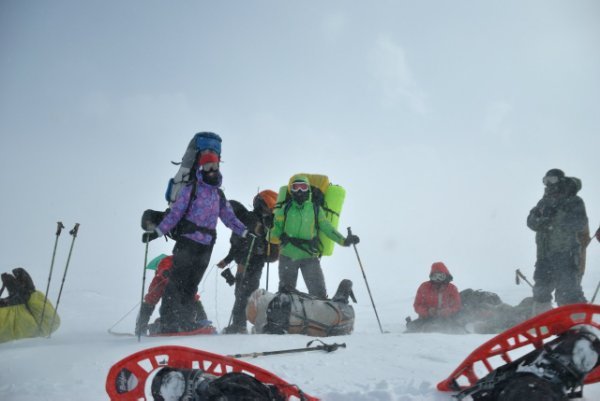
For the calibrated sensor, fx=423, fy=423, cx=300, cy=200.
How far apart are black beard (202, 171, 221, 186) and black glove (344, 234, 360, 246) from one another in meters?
2.51

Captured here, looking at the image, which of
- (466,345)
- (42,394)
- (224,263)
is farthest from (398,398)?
(224,263)

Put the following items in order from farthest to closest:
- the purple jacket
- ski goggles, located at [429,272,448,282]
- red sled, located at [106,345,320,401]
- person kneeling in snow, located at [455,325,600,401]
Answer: ski goggles, located at [429,272,448,282] < the purple jacket < red sled, located at [106,345,320,401] < person kneeling in snow, located at [455,325,600,401]

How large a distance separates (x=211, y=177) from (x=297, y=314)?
84.2 inches

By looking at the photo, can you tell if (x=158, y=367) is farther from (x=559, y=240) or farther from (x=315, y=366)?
(x=559, y=240)

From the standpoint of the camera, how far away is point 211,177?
553 centimetres

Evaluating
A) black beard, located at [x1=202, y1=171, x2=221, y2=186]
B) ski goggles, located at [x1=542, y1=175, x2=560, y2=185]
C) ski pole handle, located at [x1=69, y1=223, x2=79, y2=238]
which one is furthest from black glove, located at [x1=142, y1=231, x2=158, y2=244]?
ski goggles, located at [x1=542, y1=175, x2=560, y2=185]

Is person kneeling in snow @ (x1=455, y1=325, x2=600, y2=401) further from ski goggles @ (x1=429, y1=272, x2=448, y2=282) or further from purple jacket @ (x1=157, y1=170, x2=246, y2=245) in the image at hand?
ski goggles @ (x1=429, y1=272, x2=448, y2=282)

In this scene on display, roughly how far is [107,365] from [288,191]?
4.51m

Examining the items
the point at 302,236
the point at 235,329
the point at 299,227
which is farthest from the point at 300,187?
the point at 235,329

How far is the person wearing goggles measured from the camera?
684cm

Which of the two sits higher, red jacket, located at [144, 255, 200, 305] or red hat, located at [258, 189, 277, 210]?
red hat, located at [258, 189, 277, 210]

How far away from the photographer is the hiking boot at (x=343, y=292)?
6.23m

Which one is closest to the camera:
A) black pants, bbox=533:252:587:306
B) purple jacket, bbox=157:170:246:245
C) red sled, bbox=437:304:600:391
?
red sled, bbox=437:304:600:391

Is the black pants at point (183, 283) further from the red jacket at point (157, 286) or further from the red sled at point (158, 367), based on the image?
the red sled at point (158, 367)
